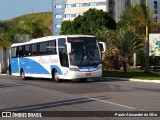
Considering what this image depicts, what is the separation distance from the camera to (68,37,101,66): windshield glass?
2639 centimetres

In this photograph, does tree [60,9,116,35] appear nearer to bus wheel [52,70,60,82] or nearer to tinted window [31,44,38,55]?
tinted window [31,44,38,55]

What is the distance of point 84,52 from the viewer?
26.6 metres

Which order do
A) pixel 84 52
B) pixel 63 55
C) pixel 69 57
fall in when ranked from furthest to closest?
pixel 63 55, pixel 84 52, pixel 69 57

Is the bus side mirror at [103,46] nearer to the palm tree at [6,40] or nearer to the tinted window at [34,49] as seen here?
the tinted window at [34,49]

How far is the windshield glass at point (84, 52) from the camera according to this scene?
86.6 ft

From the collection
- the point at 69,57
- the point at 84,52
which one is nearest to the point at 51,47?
the point at 69,57

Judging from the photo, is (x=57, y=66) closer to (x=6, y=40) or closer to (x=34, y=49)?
(x=34, y=49)

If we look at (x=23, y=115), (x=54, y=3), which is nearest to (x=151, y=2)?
(x=54, y=3)

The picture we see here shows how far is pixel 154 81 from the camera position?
26.8 meters

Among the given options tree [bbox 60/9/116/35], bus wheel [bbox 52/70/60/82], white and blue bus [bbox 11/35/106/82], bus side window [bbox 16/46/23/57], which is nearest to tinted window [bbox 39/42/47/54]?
white and blue bus [bbox 11/35/106/82]

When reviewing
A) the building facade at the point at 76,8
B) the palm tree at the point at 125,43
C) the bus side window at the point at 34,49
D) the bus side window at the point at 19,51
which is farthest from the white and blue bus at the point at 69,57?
the building facade at the point at 76,8

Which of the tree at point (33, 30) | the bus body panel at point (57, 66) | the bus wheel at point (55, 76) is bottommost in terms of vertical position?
the bus wheel at point (55, 76)

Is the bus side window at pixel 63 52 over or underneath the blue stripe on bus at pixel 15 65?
over

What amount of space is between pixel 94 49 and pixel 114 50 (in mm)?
11061
